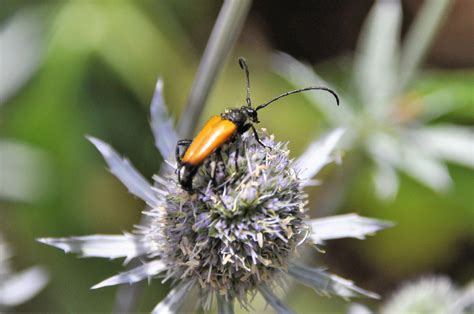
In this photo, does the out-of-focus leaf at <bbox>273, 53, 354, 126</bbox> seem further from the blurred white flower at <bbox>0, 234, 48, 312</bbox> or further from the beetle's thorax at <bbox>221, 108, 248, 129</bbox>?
the blurred white flower at <bbox>0, 234, 48, 312</bbox>

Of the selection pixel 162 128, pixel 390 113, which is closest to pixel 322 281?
pixel 162 128

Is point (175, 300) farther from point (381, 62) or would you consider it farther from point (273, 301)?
point (381, 62)

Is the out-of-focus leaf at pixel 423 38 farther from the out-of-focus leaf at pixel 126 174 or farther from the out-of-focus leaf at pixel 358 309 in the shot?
the out-of-focus leaf at pixel 126 174

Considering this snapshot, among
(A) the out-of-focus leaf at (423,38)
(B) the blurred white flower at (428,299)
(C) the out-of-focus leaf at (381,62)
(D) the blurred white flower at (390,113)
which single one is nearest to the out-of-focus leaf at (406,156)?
(D) the blurred white flower at (390,113)

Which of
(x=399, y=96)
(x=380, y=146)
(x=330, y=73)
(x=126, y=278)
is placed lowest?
(x=126, y=278)

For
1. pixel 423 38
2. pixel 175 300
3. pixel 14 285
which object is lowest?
pixel 14 285

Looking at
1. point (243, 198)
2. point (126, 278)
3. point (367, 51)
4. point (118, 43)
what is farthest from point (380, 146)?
point (118, 43)

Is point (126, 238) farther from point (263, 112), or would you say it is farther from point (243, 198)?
point (263, 112)
